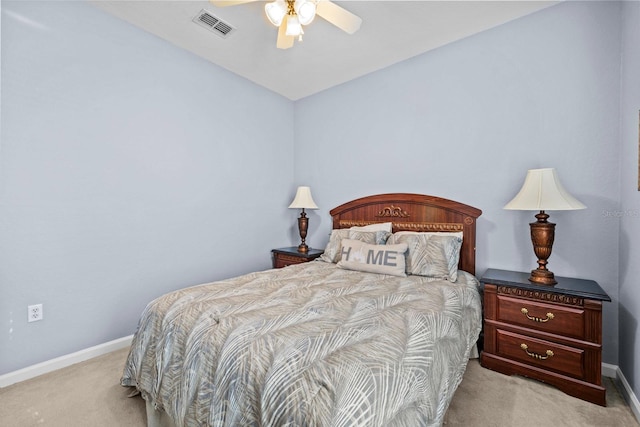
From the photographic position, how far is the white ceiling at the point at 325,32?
2326 mm

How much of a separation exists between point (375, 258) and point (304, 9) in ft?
6.25

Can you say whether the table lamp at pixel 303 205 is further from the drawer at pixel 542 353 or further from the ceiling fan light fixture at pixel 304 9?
the drawer at pixel 542 353

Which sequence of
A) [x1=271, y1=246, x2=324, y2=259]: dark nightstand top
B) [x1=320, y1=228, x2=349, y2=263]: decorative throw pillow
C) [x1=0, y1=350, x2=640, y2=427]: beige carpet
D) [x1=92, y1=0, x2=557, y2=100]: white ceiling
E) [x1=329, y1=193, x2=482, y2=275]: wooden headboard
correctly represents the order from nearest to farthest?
1. [x1=0, y1=350, x2=640, y2=427]: beige carpet
2. [x1=92, y1=0, x2=557, y2=100]: white ceiling
3. [x1=329, y1=193, x2=482, y2=275]: wooden headboard
4. [x1=320, y1=228, x2=349, y2=263]: decorative throw pillow
5. [x1=271, y1=246, x2=324, y2=259]: dark nightstand top

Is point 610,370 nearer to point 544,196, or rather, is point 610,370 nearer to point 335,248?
point 544,196

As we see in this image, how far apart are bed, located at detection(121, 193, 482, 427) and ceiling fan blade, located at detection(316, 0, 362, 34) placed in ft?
5.70

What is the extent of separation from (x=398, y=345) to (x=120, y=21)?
3246 millimetres

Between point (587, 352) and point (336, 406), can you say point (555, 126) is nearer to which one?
point (587, 352)

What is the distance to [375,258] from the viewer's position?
249cm

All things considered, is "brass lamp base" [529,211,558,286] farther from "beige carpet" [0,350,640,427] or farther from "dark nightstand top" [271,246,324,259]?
"dark nightstand top" [271,246,324,259]

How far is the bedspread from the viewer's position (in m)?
0.98

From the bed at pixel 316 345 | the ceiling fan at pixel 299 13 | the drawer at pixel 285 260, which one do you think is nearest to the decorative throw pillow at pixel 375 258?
the bed at pixel 316 345

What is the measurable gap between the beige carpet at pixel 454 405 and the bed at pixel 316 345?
0.20 metres

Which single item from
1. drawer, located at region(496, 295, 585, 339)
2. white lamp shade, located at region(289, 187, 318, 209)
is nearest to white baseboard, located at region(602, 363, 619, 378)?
drawer, located at region(496, 295, 585, 339)

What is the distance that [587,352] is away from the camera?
1.83m
